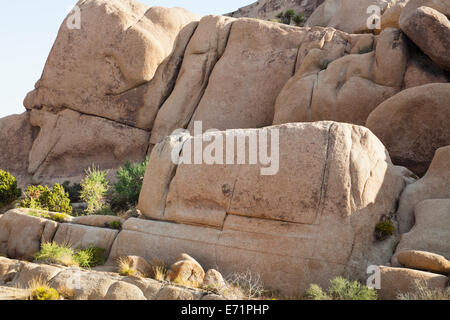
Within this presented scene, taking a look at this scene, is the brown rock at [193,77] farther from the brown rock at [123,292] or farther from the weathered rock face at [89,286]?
the brown rock at [123,292]

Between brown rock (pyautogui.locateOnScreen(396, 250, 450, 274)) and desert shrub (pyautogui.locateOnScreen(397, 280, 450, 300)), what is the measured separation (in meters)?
0.68

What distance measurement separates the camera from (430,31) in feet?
64.0

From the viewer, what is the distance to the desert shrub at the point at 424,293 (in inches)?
422

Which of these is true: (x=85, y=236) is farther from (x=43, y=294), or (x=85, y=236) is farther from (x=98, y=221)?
(x=43, y=294)

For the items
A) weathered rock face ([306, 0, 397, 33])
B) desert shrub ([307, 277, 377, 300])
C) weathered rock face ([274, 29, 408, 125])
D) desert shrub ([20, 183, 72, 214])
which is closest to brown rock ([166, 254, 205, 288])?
desert shrub ([307, 277, 377, 300])

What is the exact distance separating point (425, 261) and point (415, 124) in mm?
7642

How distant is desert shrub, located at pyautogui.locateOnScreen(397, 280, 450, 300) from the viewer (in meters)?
10.7

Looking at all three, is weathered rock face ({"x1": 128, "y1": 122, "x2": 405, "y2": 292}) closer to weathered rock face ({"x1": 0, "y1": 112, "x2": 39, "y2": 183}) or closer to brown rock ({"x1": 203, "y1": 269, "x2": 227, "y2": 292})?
brown rock ({"x1": 203, "y1": 269, "x2": 227, "y2": 292})

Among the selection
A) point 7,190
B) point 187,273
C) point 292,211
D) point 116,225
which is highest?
point 7,190

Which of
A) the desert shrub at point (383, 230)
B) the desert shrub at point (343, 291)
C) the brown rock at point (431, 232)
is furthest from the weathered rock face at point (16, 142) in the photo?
the brown rock at point (431, 232)

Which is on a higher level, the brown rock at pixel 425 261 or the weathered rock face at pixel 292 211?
the weathered rock face at pixel 292 211

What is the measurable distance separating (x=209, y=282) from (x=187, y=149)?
4997 mm

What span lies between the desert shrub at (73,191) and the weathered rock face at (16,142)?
14.2 feet

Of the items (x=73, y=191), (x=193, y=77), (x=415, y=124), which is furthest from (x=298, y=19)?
(x=73, y=191)
